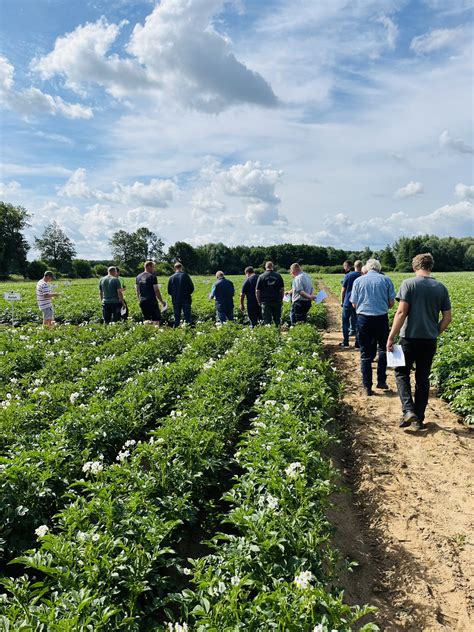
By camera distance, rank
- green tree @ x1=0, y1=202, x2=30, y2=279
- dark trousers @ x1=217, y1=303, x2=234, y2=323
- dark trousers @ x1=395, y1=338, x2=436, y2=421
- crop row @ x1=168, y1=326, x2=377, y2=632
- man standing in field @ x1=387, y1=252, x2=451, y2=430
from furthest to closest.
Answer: green tree @ x1=0, y1=202, x2=30, y2=279, dark trousers @ x1=217, y1=303, x2=234, y2=323, dark trousers @ x1=395, y1=338, x2=436, y2=421, man standing in field @ x1=387, y1=252, x2=451, y2=430, crop row @ x1=168, y1=326, x2=377, y2=632

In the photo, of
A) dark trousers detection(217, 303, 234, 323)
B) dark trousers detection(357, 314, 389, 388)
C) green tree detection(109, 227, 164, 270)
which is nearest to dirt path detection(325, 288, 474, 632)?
dark trousers detection(357, 314, 389, 388)

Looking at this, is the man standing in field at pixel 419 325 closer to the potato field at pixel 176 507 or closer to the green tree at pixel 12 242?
the potato field at pixel 176 507

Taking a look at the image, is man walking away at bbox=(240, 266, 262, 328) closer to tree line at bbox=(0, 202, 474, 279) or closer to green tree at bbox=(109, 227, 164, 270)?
tree line at bbox=(0, 202, 474, 279)

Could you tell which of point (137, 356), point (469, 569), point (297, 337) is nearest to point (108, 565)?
point (469, 569)

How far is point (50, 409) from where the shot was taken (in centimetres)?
562

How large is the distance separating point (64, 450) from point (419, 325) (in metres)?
5.03

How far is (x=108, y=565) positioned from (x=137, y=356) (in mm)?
6167

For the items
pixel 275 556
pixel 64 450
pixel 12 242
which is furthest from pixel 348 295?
pixel 12 242

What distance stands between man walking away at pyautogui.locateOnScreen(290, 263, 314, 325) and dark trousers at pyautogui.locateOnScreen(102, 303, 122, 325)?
5.99m

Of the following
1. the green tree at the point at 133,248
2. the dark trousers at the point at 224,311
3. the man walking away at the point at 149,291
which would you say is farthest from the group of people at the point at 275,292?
the green tree at the point at 133,248

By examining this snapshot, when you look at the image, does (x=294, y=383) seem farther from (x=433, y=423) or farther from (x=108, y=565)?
(x=108, y=565)

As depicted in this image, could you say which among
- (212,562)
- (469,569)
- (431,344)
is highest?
(431,344)

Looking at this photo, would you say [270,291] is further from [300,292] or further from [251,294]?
[251,294]

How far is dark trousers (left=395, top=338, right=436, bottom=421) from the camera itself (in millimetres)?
5930
